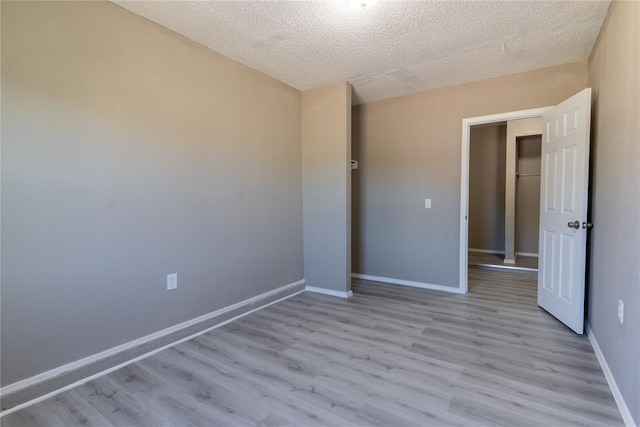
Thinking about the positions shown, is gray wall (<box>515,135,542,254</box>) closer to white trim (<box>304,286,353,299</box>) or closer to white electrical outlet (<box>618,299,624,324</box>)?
white trim (<box>304,286,353,299</box>)

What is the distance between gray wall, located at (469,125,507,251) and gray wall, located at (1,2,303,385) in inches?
188

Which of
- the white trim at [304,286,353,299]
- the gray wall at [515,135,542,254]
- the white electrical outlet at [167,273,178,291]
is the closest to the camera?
the white electrical outlet at [167,273,178,291]

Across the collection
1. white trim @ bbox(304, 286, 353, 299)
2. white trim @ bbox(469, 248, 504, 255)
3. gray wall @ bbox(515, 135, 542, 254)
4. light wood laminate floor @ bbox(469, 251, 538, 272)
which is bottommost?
white trim @ bbox(304, 286, 353, 299)

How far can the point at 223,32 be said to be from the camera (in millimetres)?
2373

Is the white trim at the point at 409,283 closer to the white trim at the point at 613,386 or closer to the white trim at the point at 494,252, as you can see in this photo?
the white trim at the point at 613,386

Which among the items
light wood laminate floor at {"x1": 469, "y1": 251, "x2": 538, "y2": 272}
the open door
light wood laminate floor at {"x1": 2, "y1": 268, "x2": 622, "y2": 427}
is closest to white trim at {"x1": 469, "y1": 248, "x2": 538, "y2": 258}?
light wood laminate floor at {"x1": 469, "y1": 251, "x2": 538, "y2": 272}

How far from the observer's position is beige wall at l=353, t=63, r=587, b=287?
3.37 meters

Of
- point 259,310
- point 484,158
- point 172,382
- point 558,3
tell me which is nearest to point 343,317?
point 259,310

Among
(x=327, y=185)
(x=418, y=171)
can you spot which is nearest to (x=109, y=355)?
(x=327, y=185)

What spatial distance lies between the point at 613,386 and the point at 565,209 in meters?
1.41

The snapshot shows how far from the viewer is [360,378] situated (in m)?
1.91

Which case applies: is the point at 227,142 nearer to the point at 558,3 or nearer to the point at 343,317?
the point at 343,317

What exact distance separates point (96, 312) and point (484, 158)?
6369mm

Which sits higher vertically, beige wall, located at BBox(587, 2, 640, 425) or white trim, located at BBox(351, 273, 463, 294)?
beige wall, located at BBox(587, 2, 640, 425)
